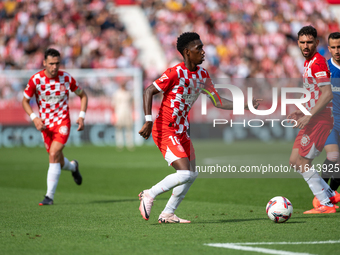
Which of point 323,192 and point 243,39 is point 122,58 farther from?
point 323,192

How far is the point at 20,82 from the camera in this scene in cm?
2266

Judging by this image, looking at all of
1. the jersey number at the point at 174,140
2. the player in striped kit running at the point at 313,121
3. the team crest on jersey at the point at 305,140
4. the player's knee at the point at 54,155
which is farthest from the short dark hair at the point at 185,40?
the player's knee at the point at 54,155

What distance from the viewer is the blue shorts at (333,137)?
7.26m

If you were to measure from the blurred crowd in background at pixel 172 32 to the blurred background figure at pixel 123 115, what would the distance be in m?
3.07

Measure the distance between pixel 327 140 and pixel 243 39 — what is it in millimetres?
18885

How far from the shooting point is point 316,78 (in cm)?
644

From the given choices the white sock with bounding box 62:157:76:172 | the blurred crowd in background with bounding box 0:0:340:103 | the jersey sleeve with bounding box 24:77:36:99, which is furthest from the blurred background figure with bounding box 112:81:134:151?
the jersey sleeve with bounding box 24:77:36:99

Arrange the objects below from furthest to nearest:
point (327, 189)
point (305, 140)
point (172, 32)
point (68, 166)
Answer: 1. point (172, 32)
2. point (68, 166)
3. point (327, 189)
4. point (305, 140)

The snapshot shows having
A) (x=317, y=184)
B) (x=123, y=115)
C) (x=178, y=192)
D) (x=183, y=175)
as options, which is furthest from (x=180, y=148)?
(x=123, y=115)

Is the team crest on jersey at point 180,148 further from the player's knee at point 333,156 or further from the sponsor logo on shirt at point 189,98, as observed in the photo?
the player's knee at point 333,156

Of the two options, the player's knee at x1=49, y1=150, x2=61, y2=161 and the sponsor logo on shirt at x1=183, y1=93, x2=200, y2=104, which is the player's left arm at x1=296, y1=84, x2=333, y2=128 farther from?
the player's knee at x1=49, y1=150, x2=61, y2=161

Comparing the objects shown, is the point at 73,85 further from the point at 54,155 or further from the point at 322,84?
the point at 322,84

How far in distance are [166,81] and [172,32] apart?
20.2 m

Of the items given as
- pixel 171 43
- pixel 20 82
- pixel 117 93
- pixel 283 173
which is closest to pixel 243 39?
pixel 171 43
